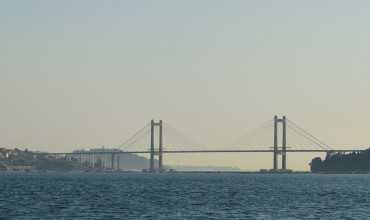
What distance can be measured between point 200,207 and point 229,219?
10.9 metres

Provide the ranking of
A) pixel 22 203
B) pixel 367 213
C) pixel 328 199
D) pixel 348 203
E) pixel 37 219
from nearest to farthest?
pixel 37 219 → pixel 367 213 → pixel 22 203 → pixel 348 203 → pixel 328 199

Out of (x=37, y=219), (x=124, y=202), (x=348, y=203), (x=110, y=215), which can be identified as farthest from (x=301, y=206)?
(x=37, y=219)

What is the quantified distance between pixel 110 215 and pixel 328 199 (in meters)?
30.4

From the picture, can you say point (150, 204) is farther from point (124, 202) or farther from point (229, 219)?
point (229, 219)

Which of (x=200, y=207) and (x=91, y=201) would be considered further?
(x=91, y=201)

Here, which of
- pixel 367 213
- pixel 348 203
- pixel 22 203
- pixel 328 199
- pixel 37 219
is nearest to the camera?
pixel 37 219

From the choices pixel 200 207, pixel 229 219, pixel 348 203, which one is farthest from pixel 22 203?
pixel 348 203

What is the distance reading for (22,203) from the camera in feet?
264

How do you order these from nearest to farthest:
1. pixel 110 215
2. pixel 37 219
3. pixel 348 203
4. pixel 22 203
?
1. pixel 37 219
2. pixel 110 215
3. pixel 22 203
4. pixel 348 203

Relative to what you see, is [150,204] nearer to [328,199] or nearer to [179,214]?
[179,214]

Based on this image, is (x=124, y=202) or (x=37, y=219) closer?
(x=37, y=219)

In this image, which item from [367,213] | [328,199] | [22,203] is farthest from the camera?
[328,199]

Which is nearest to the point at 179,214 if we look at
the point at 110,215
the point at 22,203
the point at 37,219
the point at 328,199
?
the point at 110,215

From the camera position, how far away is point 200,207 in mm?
78188
